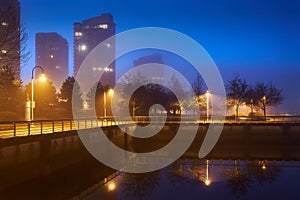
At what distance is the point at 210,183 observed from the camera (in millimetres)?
22469

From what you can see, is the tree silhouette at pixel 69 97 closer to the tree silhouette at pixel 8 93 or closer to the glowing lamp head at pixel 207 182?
the tree silhouette at pixel 8 93

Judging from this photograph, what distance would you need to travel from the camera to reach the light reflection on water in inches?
779

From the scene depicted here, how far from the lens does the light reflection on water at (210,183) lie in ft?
64.9

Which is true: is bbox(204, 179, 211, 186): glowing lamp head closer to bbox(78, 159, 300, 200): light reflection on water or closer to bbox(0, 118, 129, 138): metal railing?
bbox(78, 159, 300, 200): light reflection on water

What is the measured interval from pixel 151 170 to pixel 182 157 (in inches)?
328

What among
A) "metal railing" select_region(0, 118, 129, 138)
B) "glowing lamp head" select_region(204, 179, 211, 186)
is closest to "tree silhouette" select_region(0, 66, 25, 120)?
"metal railing" select_region(0, 118, 129, 138)

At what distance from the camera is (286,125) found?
45.1 metres

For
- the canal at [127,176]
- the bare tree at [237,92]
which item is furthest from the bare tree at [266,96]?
the canal at [127,176]

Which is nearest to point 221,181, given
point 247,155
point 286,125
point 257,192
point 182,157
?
point 257,192

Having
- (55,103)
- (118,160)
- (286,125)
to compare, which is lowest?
(118,160)

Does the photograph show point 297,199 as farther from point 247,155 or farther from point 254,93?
point 254,93

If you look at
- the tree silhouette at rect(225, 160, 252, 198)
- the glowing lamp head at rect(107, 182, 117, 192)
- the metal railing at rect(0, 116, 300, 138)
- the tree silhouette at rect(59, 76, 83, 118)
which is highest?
the tree silhouette at rect(59, 76, 83, 118)

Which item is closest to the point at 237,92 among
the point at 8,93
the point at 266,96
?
the point at 266,96

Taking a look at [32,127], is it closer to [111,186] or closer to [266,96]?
[111,186]
